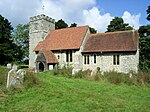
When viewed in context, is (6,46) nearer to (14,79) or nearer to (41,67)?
(41,67)

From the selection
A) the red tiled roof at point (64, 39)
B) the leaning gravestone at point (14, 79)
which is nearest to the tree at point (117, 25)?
the red tiled roof at point (64, 39)

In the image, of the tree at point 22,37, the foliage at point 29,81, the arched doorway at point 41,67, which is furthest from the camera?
the tree at point 22,37

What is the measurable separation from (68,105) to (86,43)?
2149cm

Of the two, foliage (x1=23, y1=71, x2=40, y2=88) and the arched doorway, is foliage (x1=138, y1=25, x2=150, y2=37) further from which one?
foliage (x1=23, y1=71, x2=40, y2=88)

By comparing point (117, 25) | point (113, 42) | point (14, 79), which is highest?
point (117, 25)

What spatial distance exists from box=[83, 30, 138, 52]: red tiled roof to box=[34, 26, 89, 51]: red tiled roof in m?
1.60

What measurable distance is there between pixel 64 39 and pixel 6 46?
14630 mm

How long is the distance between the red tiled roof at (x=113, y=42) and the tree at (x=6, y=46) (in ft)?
60.8

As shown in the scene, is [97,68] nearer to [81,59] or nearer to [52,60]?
[81,59]

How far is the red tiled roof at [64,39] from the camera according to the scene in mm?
28844

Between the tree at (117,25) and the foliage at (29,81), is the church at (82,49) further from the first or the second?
the tree at (117,25)

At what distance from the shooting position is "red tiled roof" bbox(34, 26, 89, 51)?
2884 cm

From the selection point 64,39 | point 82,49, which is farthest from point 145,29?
point 64,39

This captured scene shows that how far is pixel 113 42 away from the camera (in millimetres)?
26297
